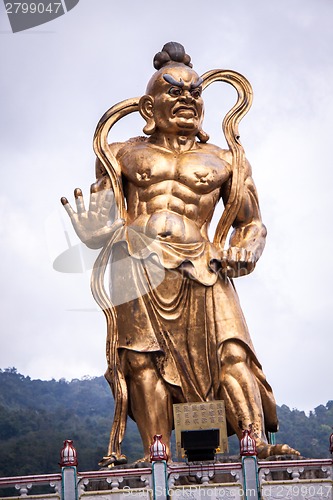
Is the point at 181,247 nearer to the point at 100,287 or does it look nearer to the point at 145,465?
the point at 100,287

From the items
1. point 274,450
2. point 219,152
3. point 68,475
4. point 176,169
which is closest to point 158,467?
point 68,475

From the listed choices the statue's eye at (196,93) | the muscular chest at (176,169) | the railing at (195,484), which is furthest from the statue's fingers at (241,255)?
the railing at (195,484)

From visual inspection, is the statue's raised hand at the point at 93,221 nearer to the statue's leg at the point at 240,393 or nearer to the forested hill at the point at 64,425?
the statue's leg at the point at 240,393

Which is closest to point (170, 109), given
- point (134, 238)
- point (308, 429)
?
point (134, 238)

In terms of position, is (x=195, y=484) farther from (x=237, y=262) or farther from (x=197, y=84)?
(x=197, y=84)

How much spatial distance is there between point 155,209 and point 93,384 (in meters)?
9.86

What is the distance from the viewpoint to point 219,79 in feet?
34.4

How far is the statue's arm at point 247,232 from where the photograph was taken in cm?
985

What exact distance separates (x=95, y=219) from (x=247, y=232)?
1194 millimetres

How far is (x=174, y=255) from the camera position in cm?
981

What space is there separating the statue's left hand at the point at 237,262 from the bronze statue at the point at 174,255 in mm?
11

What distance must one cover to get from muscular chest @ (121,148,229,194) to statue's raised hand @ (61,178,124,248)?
0.32 meters

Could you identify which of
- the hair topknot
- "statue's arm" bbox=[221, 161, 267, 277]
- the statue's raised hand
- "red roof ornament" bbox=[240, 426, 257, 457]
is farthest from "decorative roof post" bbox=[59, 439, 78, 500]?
the hair topknot

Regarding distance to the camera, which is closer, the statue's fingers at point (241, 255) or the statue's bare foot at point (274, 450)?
the statue's bare foot at point (274, 450)
